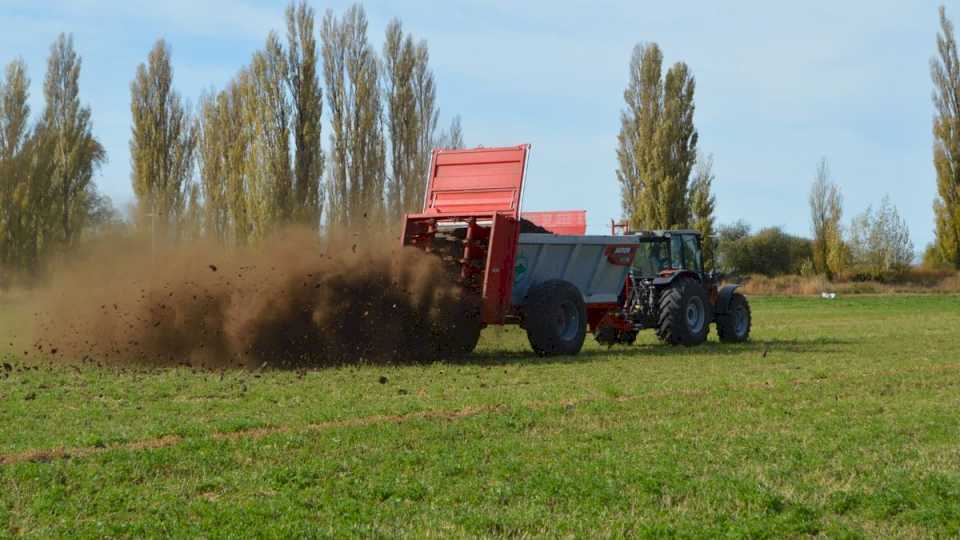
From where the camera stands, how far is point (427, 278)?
17750 mm

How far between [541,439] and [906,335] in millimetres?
17306

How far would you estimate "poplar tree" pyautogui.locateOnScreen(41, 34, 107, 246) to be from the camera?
5053 centimetres

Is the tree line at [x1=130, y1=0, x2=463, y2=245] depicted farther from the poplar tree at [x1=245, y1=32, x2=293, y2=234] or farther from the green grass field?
the green grass field

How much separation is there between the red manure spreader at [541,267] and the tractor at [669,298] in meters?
0.02

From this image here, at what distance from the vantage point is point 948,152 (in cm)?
6091

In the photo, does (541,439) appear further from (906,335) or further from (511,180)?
(906,335)

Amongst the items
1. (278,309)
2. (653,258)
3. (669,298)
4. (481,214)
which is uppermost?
(481,214)

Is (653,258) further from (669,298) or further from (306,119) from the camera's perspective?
(306,119)

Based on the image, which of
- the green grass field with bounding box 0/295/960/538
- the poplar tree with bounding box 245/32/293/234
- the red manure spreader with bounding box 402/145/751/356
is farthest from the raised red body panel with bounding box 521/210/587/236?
the poplar tree with bounding box 245/32/293/234

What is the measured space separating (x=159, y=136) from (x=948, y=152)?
4143 cm

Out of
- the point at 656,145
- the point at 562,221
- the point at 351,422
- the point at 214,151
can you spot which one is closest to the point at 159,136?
the point at 214,151

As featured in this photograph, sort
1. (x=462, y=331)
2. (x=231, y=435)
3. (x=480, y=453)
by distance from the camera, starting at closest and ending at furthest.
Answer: (x=480, y=453), (x=231, y=435), (x=462, y=331)

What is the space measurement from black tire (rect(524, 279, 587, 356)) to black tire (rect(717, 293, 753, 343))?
500 centimetres

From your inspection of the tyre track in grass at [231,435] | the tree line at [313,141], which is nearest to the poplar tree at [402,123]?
the tree line at [313,141]
